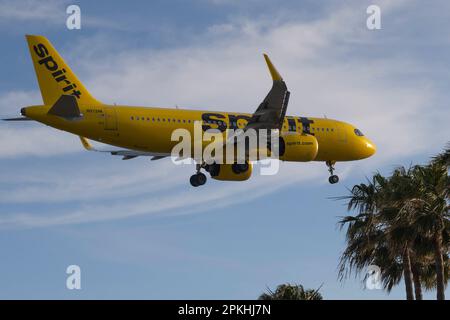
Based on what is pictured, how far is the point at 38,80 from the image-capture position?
42438mm

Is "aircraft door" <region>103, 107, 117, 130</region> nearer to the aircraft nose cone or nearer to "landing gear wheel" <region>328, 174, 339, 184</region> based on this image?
"landing gear wheel" <region>328, 174, 339, 184</region>

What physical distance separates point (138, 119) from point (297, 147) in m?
8.68

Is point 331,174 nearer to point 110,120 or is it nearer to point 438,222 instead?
point 110,120

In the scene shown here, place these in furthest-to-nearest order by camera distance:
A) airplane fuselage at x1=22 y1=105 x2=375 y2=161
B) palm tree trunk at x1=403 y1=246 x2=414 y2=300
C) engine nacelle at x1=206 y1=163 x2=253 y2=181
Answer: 1. engine nacelle at x1=206 y1=163 x2=253 y2=181
2. airplane fuselage at x1=22 y1=105 x2=375 y2=161
3. palm tree trunk at x1=403 y1=246 x2=414 y2=300

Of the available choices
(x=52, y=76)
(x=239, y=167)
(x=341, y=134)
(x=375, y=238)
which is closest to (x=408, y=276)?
(x=375, y=238)

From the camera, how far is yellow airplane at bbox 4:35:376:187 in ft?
132

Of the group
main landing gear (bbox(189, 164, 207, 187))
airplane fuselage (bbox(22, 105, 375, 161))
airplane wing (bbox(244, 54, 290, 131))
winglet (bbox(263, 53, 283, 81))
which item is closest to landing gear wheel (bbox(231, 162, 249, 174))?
main landing gear (bbox(189, 164, 207, 187))

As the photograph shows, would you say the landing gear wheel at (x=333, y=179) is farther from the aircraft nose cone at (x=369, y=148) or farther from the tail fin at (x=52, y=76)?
the tail fin at (x=52, y=76)

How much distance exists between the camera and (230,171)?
152 ft

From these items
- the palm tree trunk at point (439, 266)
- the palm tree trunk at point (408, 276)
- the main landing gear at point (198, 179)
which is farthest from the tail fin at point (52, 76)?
the palm tree trunk at point (439, 266)

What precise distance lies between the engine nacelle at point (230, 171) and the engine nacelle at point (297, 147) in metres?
3.31

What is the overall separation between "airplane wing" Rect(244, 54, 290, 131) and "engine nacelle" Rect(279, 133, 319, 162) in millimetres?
2196

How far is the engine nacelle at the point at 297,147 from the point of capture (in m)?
43.3

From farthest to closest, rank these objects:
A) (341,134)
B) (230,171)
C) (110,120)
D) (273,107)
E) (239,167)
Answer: (341,134) → (230,171) → (239,167) → (110,120) → (273,107)
